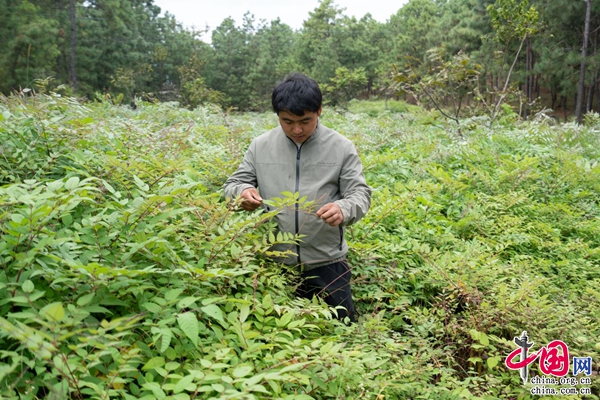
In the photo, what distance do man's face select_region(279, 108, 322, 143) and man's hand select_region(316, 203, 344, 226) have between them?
473mm

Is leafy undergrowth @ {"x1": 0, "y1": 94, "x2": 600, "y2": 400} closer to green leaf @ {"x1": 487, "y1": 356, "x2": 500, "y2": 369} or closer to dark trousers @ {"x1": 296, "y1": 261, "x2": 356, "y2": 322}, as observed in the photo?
green leaf @ {"x1": 487, "y1": 356, "x2": 500, "y2": 369}

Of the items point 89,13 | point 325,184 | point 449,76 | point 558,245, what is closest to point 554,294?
point 558,245

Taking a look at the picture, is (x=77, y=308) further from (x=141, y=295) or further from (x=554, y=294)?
(x=554, y=294)

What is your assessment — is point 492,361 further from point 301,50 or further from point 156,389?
point 301,50

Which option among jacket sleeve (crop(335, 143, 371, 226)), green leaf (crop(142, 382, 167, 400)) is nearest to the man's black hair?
jacket sleeve (crop(335, 143, 371, 226))

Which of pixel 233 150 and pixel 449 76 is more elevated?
pixel 449 76

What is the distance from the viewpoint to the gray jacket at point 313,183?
2543 millimetres

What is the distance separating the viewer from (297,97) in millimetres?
2414

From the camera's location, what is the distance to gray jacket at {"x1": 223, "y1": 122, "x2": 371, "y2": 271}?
2543 millimetres

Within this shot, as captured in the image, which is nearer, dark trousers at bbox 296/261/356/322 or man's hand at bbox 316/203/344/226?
man's hand at bbox 316/203/344/226

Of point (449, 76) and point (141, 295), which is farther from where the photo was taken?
point (449, 76)

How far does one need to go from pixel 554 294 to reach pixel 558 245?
99 centimetres

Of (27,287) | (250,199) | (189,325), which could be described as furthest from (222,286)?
(27,287)

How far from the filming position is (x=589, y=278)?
13.0ft
